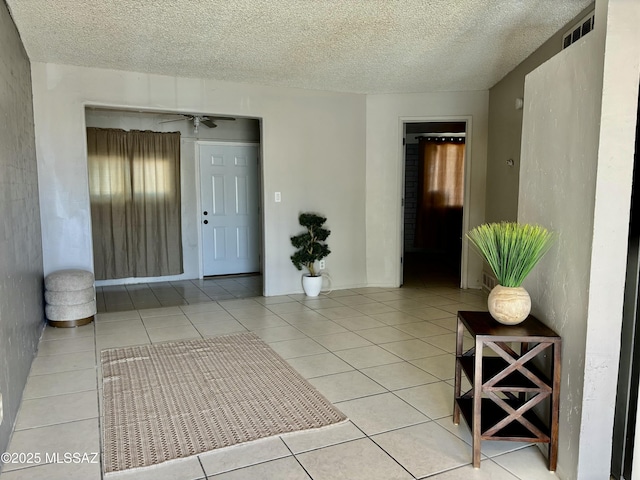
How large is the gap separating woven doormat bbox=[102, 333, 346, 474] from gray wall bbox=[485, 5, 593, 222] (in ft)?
10.1

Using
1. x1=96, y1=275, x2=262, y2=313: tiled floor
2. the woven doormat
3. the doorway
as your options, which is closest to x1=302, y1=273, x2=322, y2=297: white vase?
x1=96, y1=275, x2=262, y2=313: tiled floor

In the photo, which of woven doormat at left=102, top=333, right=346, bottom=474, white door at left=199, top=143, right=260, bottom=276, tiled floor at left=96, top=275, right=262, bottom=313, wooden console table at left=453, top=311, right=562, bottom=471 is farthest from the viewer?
white door at left=199, top=143, right=260, bottom=276

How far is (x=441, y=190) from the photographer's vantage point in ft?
28.3

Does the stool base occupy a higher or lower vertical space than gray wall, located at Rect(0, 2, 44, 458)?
lower

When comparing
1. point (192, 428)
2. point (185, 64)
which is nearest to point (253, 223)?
point (185, 64)

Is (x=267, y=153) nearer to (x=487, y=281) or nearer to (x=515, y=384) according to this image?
(x=487, y=281)

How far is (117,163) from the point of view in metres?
5.84

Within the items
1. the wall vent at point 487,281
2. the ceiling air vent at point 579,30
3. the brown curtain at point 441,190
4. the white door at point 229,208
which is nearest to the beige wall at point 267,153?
the white door at point 229,208

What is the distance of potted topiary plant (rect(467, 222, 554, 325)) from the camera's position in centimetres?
189

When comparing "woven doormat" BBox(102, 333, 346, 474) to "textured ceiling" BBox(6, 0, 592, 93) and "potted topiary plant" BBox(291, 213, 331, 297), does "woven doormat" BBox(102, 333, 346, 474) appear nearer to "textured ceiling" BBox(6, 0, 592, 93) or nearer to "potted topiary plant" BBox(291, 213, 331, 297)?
"potted topiary plant" BBox(291, 213, 331, 297)

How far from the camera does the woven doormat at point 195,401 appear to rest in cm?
208

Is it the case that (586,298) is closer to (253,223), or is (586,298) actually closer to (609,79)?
(609,79)

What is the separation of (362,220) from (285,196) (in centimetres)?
107

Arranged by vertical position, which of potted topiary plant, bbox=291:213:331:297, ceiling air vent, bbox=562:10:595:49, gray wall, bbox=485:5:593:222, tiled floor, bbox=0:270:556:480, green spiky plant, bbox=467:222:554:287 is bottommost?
tiled floor, bbox=0:270:556:480
